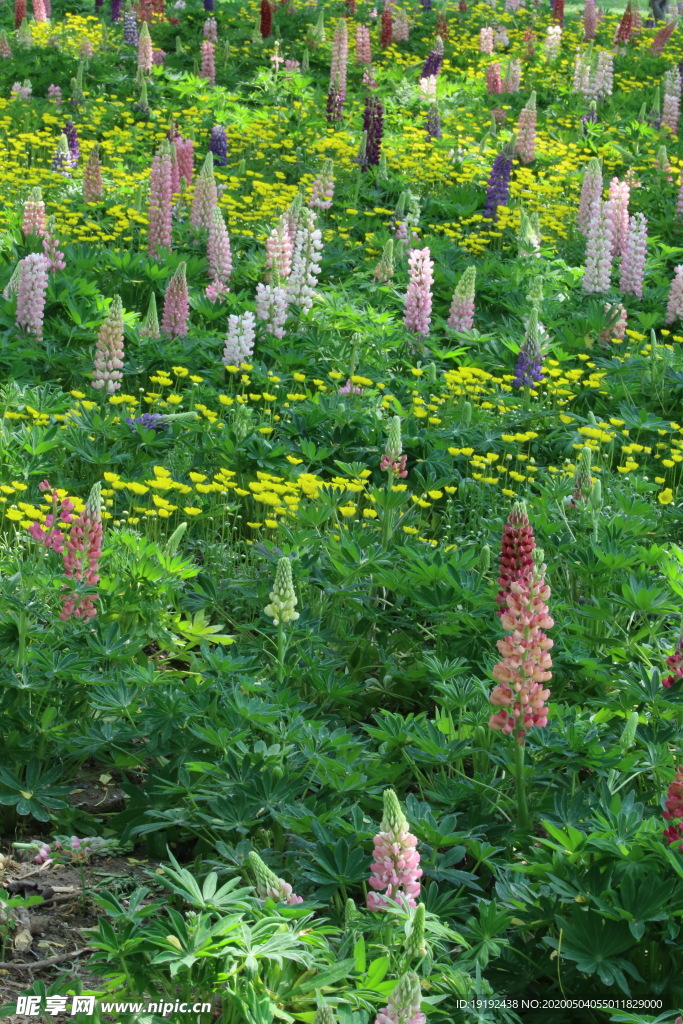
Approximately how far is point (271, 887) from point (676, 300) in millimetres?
6463

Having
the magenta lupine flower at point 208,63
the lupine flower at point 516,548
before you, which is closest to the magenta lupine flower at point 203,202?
the magenta lupine flower at point 208,63

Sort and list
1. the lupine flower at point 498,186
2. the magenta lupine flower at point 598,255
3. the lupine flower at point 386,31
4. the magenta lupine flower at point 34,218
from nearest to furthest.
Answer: the magenta lupine flower at point 34,218, the magenta lupine flower at point 598,255, the lupine flower at point 498,186, the lupine flower at point 386,31

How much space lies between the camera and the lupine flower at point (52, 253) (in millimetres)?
7496

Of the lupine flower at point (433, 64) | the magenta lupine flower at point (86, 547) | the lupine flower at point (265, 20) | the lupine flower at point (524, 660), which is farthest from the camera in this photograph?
the lupine flower at point (265, 20)

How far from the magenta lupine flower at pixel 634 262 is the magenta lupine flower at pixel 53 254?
4045 millimetres

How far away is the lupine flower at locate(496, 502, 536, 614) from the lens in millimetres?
3305

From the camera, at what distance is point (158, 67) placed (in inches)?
507

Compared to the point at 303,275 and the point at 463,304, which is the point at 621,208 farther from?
the point at 303,275

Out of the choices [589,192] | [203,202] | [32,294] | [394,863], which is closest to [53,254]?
[32,294]

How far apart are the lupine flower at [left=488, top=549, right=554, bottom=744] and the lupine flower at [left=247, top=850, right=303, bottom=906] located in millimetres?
677

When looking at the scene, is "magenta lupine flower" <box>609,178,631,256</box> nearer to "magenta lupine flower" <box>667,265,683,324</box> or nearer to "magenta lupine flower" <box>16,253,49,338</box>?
"magenta lupine flower" <box>667,265,683,324</box>

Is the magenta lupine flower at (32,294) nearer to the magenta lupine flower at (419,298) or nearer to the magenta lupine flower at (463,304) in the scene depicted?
the magenta lupine flower at (419,298)

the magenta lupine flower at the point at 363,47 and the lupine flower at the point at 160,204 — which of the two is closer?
the lupine flower at the point at 160,204

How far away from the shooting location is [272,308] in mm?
7223
